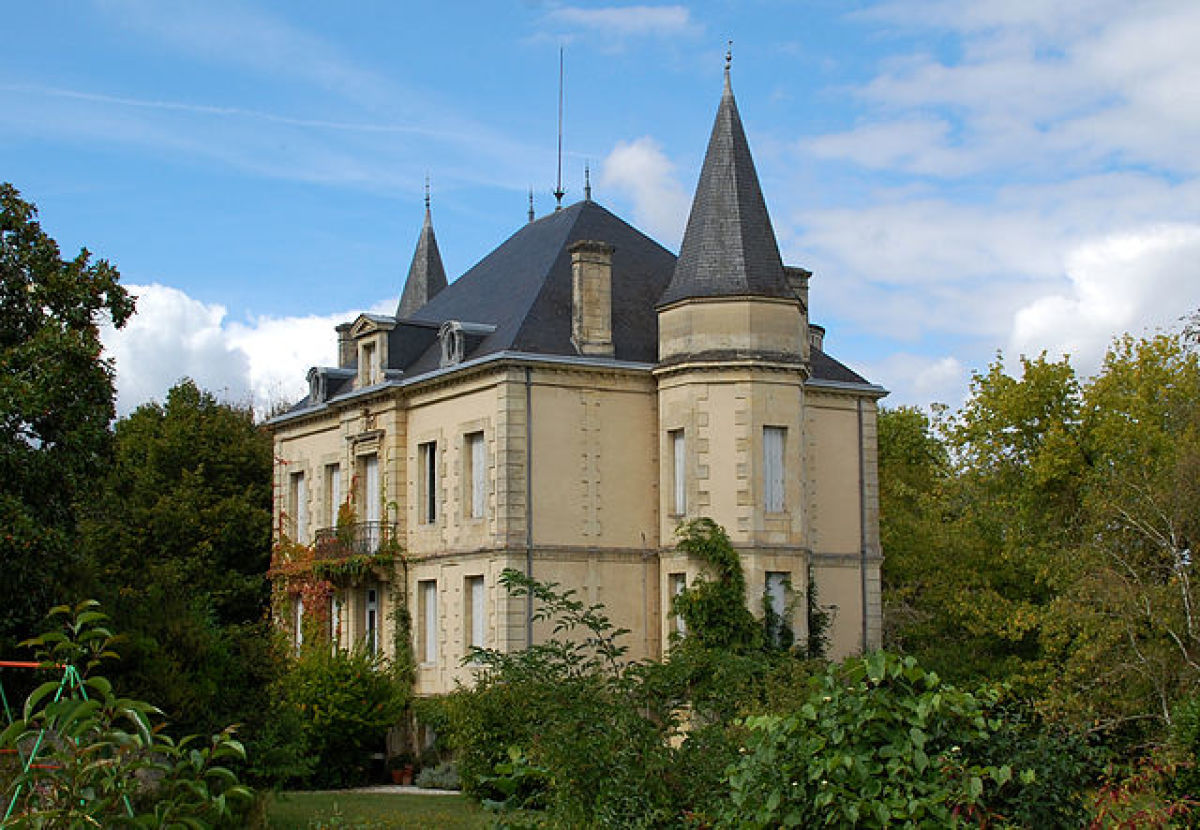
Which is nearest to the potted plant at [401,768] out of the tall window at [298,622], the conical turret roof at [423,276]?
the tall window at [298,622]

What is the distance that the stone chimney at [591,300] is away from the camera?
29906 mm

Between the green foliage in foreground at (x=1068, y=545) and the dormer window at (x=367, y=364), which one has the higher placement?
the dormer window at (x=367, y=364)

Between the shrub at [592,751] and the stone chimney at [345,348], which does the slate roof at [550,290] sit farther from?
the shrub at [592,751]

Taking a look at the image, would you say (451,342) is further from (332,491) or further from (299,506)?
(299,506)

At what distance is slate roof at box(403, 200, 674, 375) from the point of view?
30156 millimetres

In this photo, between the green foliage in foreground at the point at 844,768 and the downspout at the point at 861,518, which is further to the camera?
the downspout at the point at 861,518

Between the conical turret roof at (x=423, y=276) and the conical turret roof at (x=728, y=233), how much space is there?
14288mm

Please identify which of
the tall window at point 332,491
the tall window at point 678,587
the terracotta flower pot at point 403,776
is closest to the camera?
the tall window at point 678,587

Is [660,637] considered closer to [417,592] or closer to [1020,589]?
[417,592]

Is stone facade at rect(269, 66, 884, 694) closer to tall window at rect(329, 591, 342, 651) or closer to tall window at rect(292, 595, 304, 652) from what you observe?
tall window at rect(329, 591, 342, 651)

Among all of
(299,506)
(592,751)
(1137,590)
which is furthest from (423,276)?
(592,751)

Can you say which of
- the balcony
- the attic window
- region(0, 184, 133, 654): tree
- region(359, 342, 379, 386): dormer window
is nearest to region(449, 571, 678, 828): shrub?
region(0, 184, 133, 654): tree

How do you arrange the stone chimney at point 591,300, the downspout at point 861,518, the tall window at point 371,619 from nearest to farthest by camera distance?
the stone chimney at point 591,300 → the downspout at point 861,518 → the tall window at point 371,619

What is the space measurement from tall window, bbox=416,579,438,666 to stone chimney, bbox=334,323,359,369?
845 cm
